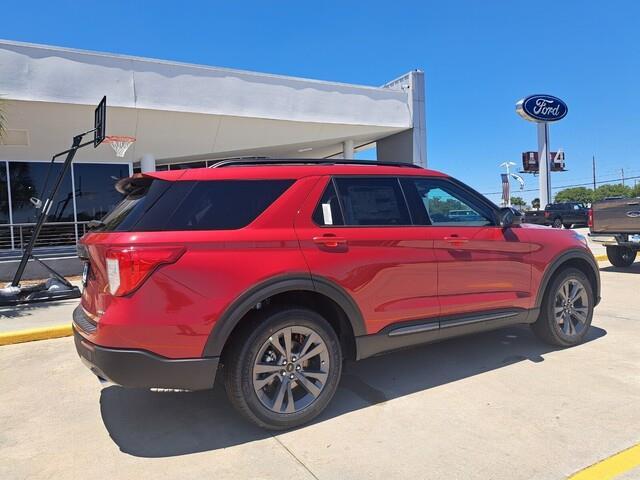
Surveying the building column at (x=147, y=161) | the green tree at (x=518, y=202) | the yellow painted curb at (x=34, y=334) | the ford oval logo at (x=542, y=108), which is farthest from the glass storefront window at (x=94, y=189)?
the green tree at (x=518, y=202)

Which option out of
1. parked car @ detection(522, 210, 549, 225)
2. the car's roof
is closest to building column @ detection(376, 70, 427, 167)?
parked car @ detection(522, 210, 549, 225)

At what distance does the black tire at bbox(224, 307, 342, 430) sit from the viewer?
10.8ft

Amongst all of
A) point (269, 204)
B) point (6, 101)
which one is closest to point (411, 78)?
point (6, 101)

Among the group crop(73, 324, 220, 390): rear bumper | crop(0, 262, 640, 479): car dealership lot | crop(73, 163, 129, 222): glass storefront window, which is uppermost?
crop(73, 163, 129, 222): glass storefront window

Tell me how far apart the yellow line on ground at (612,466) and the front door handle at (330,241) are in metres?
2.00

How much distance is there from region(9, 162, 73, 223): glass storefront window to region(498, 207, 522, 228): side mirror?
14.0m

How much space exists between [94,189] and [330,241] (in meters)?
14.2

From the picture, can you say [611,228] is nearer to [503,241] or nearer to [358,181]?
[503,241]

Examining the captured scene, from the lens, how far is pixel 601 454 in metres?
3.04

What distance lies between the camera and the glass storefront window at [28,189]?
48.3 feet

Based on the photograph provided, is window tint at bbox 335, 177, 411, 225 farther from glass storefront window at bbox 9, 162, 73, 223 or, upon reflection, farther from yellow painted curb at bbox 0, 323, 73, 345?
glass storefront window at bbox 9, 162, 73, 223

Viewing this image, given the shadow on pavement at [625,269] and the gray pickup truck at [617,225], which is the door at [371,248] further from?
the shadow on pavement at [625,269]

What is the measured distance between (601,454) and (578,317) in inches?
99.5

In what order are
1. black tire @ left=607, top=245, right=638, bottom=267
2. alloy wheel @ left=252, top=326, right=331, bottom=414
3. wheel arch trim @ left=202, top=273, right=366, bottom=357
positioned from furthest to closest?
black tire @ left=607, top=245, right=638, bottom=267, alloy wheel @ left=252, top=326, right=331, bottom=414, wheel arch trim @ left=202, top=273, right=366, bottom=357
